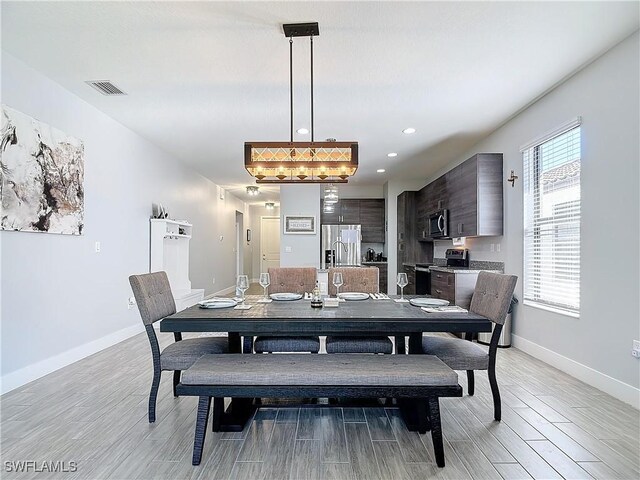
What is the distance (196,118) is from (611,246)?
13.5 feet

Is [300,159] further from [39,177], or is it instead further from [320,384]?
[39,177]

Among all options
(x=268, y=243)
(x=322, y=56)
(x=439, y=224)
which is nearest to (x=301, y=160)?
(x=322, y=56)

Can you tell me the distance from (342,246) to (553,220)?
4.90 meters

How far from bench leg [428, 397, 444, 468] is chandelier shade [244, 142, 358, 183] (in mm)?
1722

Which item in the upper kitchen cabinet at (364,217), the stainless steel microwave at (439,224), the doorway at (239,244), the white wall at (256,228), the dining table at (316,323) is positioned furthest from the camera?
the white wall at (256,228)

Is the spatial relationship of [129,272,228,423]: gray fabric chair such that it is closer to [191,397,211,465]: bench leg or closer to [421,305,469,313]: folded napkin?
[191,397,211,465]: bench leg

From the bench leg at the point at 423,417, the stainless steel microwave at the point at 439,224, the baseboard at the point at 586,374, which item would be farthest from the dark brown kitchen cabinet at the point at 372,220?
the bench leg at the point at 423,417

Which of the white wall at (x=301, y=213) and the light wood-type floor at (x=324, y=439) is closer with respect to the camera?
the light wood-type floor at (x=324, y=439)

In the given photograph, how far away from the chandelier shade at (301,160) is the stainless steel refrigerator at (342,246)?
5032 mm

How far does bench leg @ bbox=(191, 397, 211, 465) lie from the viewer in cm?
175

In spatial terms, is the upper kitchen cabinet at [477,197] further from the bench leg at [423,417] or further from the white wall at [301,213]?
the white wall at [301,213]

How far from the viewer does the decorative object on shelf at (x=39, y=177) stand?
265 cm

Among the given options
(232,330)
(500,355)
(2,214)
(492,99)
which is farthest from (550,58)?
(2,214)

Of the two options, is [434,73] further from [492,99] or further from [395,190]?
[395,190]
